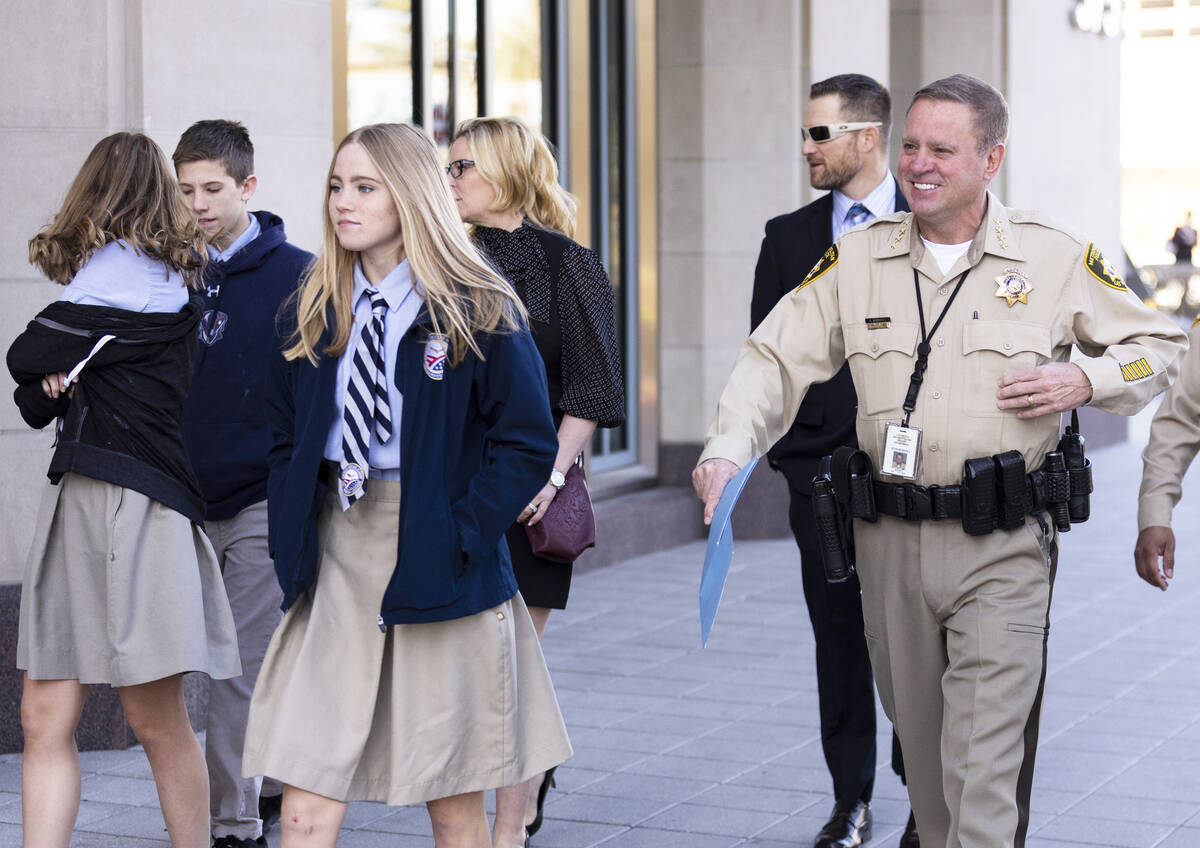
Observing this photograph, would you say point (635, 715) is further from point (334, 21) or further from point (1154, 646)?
point (334, 21)

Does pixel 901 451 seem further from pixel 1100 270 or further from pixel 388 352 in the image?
pixel 388 352

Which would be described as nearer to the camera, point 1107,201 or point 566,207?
point 566,207

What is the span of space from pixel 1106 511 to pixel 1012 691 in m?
9.11

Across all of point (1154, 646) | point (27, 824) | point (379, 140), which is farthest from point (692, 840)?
point (1154, 646)

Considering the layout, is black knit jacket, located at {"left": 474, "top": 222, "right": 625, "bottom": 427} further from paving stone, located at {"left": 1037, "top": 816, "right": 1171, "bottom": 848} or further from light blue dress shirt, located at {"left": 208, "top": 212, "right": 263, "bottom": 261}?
paving stone, located at {"left": 1037, "top": 816, "right": 1171, "bottom": 848}

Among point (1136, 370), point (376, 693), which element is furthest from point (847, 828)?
point (376, 693)

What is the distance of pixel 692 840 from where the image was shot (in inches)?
206

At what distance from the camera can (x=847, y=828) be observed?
5.16 meters

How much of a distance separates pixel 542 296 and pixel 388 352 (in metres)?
1.24

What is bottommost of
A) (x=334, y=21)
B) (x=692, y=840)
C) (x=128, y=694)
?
(x=692, y=840)

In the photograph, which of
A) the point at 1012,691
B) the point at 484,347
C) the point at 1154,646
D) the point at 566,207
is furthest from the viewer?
the point at 1154,646

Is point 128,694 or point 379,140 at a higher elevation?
point 379,140

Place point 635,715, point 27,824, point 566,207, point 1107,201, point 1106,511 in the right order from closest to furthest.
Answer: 1. point 27,824
2. point 566,207
3. point 635,715
4. point 1106,511
5. point 1107,201

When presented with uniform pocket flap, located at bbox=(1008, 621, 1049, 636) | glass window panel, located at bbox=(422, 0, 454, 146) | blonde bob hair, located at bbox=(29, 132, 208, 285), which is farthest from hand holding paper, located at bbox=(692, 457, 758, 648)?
glass window panel, located at bbox=(422, 0, 454, 146)
